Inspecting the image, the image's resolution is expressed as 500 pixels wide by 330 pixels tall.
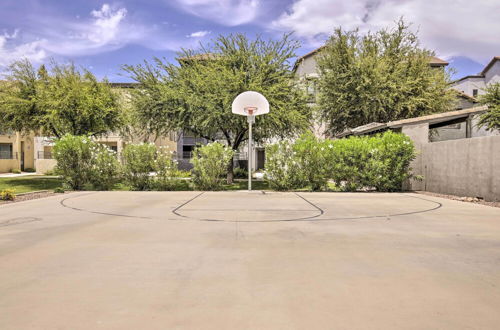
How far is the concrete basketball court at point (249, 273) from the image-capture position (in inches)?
115

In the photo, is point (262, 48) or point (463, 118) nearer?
point (463, 118)

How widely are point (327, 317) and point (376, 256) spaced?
2047 millimetres

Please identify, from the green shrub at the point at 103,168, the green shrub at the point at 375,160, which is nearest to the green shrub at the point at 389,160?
the green shrub at the point at 375,160

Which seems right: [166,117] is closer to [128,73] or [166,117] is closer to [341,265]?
[128,73]

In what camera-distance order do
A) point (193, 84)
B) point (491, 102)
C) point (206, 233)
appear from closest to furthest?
point (206, 233), point (193, 84), point (491, 102)

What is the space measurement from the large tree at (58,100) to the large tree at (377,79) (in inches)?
567

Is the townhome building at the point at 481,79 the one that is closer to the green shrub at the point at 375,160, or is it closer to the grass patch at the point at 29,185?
the green shrub at the point at 375,160

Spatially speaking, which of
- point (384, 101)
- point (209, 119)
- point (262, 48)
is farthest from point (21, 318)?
point (384, 101)

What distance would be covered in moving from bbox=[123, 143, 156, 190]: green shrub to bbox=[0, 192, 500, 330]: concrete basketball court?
24.2 ft

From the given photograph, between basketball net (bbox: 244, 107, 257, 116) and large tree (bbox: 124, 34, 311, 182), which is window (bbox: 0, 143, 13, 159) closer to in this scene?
large tree (bbox: 124, 34, 311, 182)

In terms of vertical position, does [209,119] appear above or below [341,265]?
above

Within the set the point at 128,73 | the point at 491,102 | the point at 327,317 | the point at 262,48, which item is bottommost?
the point at 327,317

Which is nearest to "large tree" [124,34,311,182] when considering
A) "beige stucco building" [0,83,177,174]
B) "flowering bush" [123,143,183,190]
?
"flowering bush" [123,143,183,190]

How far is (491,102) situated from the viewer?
22609 millimetres
